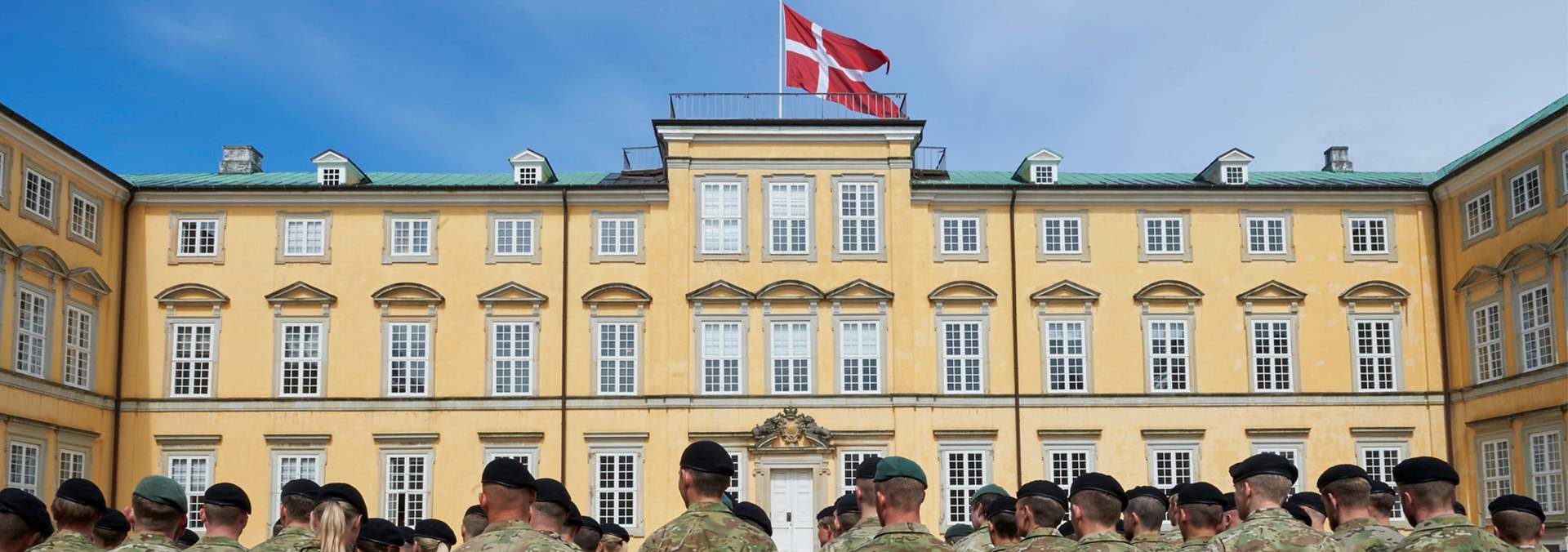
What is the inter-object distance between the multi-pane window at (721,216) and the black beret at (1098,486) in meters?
31.5

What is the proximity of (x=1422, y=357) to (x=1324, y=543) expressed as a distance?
34883mm

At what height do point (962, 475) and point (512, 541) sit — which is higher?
point (512, 541)

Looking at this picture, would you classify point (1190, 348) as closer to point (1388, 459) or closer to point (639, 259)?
point (1388, 459)

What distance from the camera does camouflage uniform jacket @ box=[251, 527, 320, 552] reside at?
9.73 meters

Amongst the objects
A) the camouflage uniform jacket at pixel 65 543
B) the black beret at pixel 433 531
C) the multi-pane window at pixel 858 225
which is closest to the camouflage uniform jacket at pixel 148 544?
the camouflage uniform jacket at pixel 65 543

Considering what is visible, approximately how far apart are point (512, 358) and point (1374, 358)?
23296 millimetres

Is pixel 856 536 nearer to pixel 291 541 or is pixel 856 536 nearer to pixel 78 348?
pixel 291 541

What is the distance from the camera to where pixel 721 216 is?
4147 cm

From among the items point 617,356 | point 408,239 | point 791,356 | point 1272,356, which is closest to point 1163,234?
point 1272,356

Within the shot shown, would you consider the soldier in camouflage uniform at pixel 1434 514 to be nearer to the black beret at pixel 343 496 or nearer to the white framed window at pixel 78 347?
the black beret at pixel 343 496

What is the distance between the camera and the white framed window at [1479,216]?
39.3 metres

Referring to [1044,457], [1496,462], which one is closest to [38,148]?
[1044,457]

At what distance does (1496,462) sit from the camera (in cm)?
3884

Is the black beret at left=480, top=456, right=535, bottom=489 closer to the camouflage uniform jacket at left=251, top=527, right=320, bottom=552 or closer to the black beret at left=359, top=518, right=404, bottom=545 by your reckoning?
the camouflage uniform jacket at left=251, top=527, right=320, bottom=552
